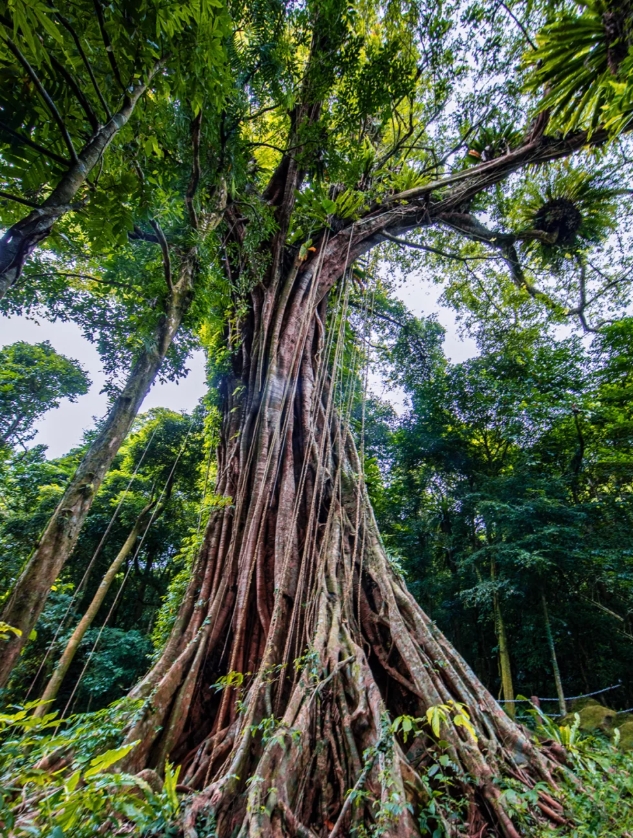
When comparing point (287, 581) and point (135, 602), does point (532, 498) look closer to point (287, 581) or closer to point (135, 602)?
point (287, 581)

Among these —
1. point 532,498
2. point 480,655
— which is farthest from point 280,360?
point 480,655

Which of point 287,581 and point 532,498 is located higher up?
point 532,498

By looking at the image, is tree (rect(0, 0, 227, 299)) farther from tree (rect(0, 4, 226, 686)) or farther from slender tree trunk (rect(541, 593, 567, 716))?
slender tree trunk (rect(541, 593, 567, 716))

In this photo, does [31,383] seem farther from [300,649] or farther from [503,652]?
[503,652]

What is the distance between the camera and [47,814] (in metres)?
0.88

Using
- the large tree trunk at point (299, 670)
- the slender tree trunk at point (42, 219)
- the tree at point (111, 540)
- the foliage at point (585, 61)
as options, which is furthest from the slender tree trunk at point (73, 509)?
the foliage at point (585, 61)

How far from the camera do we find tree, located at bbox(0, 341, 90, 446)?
6492 mm

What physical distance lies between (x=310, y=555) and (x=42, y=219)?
232 cm

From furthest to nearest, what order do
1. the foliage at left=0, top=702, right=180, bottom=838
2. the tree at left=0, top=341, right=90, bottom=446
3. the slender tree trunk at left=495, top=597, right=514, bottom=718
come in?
the tree at left=0, top=341, right=90, bottom=446
the slender tree trunk at left=495, top=597, right=514, bottom=718
the foliage at left=0, top=702, right=180, bottom=838

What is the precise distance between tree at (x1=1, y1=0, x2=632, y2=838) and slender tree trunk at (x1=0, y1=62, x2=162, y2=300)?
1617mm

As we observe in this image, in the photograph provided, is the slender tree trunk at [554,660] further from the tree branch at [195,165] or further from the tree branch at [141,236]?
the tree branch at [141,236]

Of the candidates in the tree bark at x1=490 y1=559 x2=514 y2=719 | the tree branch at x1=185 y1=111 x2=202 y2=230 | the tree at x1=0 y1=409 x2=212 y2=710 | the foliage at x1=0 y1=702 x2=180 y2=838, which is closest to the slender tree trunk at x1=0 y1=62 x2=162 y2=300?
the tree branch at x1=185 y1=111 x2=202 y2=230

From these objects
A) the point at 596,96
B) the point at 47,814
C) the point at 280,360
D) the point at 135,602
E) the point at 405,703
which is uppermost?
the point at 596,96

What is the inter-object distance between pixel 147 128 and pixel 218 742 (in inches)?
119
